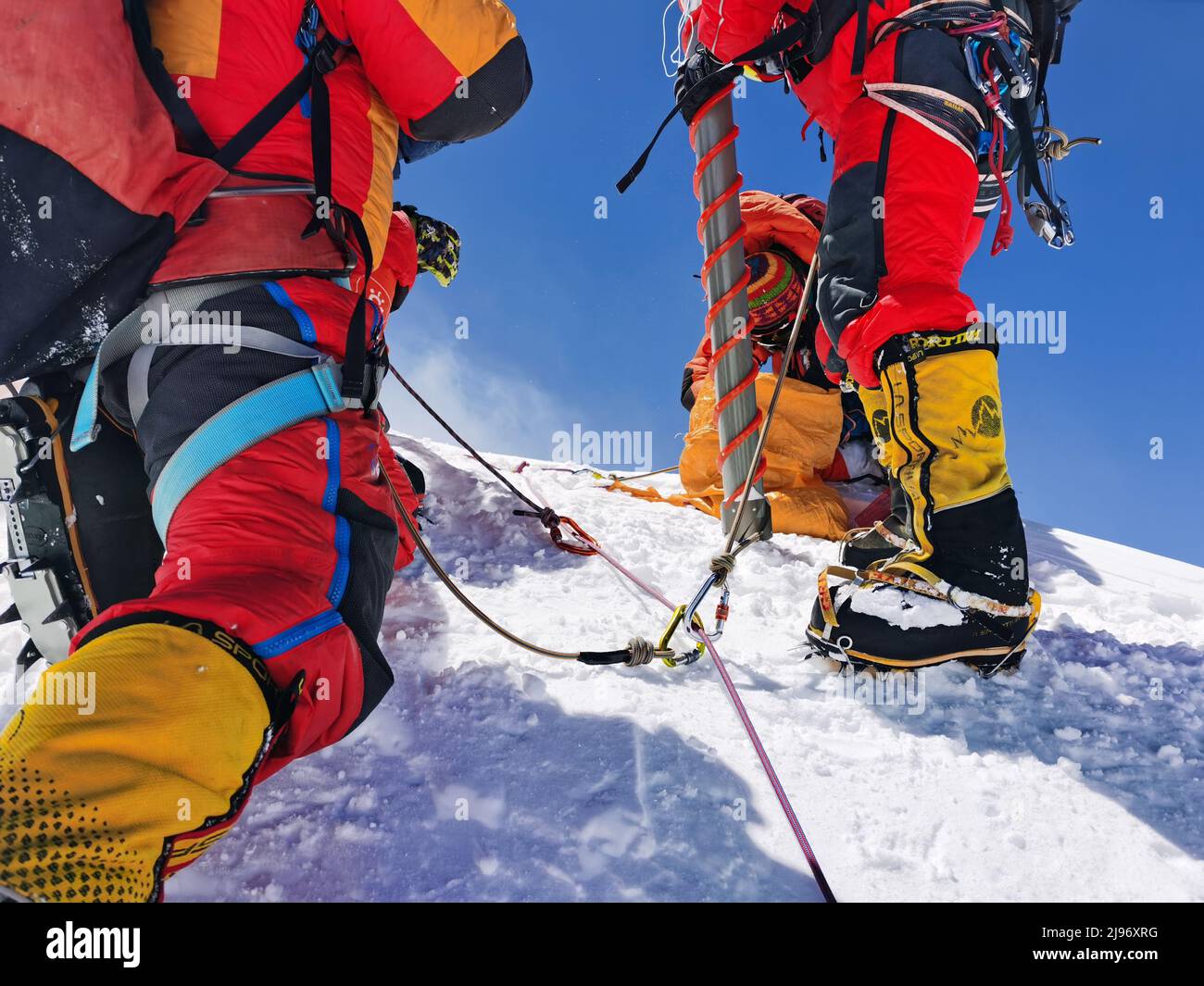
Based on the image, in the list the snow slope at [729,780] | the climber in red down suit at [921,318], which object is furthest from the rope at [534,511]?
the climber in red down suit at [921,318]

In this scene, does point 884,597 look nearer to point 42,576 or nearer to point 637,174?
point 637,174

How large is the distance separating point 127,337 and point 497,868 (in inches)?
45.2

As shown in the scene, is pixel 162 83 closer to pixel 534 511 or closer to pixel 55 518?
pixel 55 518

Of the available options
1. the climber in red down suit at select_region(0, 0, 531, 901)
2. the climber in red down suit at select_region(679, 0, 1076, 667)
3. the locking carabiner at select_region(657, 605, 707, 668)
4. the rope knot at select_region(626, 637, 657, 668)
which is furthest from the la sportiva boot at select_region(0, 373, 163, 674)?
the climber in red down suit at select_region(679, 0, 1076, 667)

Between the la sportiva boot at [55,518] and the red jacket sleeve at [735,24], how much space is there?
2098mm

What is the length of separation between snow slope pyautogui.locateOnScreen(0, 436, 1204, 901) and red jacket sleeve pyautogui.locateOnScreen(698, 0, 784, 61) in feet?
6.12

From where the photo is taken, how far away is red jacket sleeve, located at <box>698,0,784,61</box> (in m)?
2.13

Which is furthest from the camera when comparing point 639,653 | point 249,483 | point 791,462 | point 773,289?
point 773,289

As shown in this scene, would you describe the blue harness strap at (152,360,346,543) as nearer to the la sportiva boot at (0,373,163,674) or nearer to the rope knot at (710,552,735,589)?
the la sportiva boot at (0,373,163,674)

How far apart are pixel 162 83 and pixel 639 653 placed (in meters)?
1.50

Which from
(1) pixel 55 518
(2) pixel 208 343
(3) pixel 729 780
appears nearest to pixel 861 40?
(2) pixel 208 343

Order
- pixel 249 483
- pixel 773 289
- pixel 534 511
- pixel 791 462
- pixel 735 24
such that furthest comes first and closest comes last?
pixel 773 289, pixel 791 462, pixel 534 511, pixel 735 24, pixel 249 483

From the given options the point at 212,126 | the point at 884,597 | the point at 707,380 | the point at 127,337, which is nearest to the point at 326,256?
the point at 212,126

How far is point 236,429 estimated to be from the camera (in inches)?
44.8
